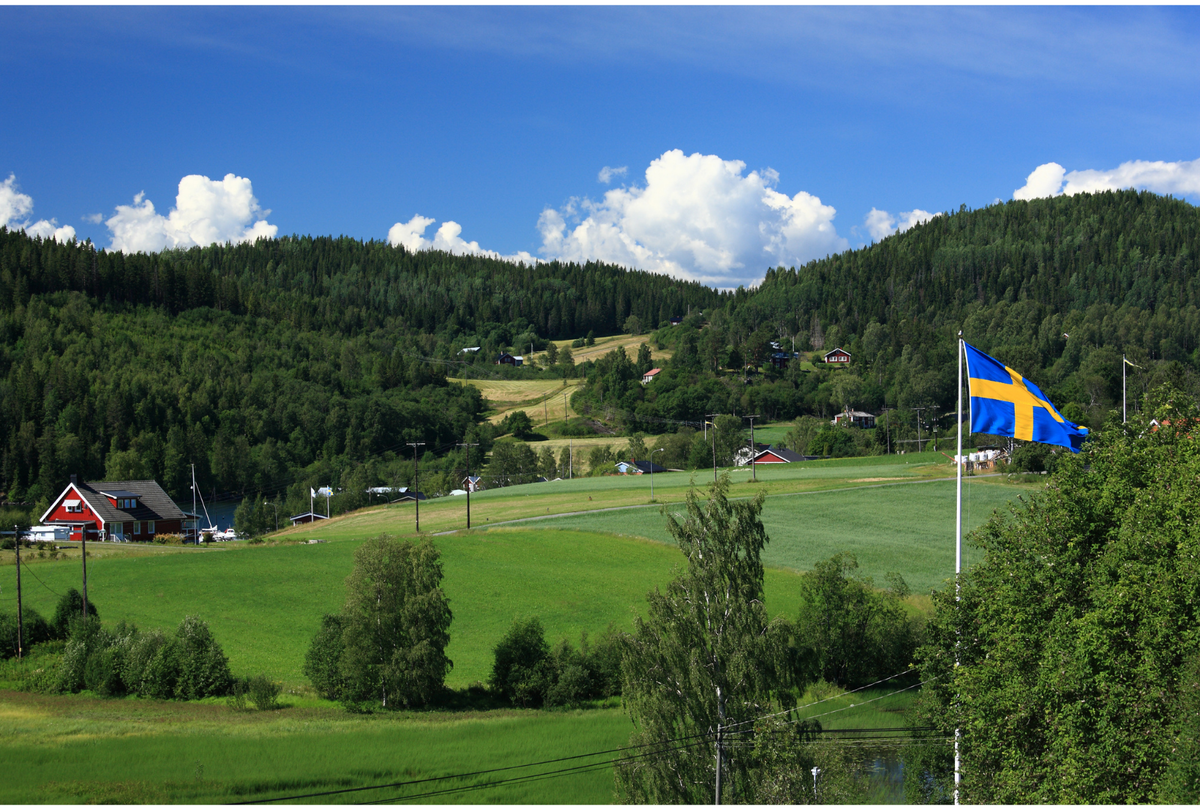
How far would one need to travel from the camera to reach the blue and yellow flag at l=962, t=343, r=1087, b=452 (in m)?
21.6

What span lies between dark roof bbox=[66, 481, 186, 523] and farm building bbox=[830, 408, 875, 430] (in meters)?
111

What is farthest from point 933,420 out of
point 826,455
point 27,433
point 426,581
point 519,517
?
point 27,433

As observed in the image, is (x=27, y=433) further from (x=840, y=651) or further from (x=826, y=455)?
(x=840, y=651)

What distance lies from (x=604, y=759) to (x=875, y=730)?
10.7 m

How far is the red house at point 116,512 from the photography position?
8469 cm

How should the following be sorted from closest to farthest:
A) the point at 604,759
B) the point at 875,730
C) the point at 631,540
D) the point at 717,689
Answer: the point at 717,689, the point at 604,759, the point at 875,730, the point at 631,540

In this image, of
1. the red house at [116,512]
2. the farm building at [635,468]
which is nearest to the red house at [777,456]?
the farm building at [635,468]

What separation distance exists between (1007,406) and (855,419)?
467 ft

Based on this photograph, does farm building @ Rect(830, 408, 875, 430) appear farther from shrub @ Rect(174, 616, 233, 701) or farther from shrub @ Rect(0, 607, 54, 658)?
shrub @ Rect(0, 607, 54, 658)

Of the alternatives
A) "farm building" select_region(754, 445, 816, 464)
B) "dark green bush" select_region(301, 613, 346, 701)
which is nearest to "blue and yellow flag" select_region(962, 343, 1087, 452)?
"dark green bush" select_region(301, 613, 346, 701)

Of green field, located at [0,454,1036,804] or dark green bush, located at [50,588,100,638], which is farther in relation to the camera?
dark green bush, located at [50,588,100,638]

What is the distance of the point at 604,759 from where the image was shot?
3038cm

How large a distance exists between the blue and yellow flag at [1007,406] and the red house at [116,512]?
83195mm

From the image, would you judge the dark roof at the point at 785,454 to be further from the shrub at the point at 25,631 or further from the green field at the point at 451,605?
the shrub at the point at 25,631
